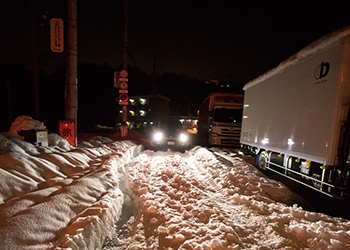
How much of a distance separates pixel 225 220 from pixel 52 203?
300cm

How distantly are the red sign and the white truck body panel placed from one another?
303 inches

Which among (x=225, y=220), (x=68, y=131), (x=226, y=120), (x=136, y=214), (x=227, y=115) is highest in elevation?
(x=227, y=115)

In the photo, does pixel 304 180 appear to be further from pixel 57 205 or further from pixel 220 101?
pixel 220 101

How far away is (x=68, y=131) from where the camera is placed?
7289 millimetres

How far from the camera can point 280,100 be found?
5.72 metres

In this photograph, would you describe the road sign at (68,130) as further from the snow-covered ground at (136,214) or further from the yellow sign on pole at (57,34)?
the yellow sign on pole at (57,34)

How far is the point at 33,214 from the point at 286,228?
13.4 feet

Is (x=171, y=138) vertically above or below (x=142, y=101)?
below

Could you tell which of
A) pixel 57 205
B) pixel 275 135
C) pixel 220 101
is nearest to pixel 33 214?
pixel 57 205

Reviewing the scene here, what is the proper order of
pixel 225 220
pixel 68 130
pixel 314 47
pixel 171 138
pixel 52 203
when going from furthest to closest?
pixel 171 138, pixel 68 130, pixel 314 47, pixel 225 220, pixel 52 203

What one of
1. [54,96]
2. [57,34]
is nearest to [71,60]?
[57,34]

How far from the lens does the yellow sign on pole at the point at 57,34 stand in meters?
6.55

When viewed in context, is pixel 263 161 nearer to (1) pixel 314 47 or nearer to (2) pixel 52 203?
(1) pixel 314 47

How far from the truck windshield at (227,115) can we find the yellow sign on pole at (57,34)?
929cm
